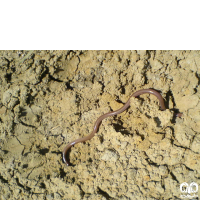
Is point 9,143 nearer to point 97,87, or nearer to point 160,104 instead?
point 97,87

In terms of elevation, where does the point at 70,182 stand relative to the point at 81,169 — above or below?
below

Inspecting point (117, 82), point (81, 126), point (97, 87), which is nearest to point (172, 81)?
point (117, 82)
